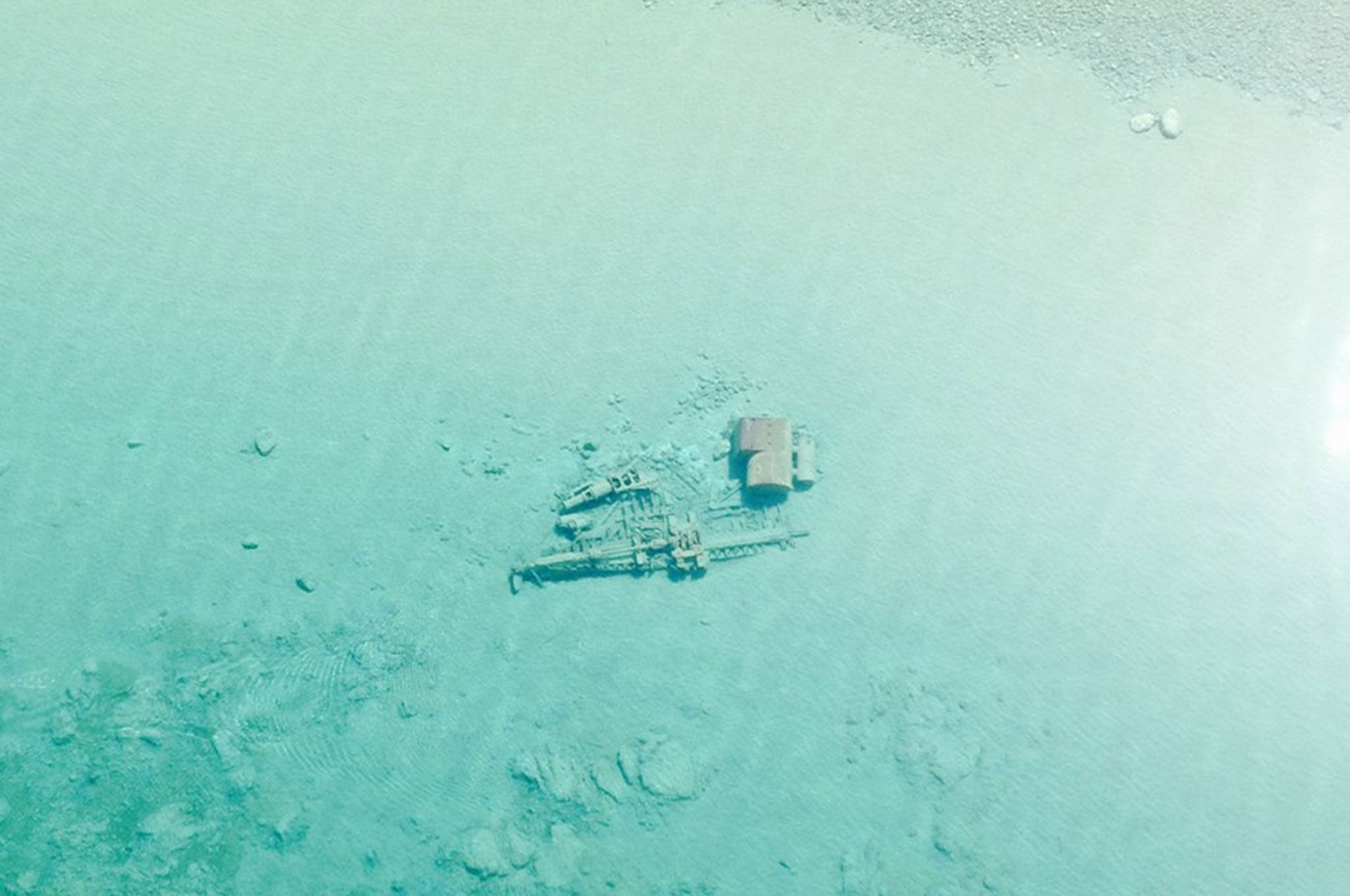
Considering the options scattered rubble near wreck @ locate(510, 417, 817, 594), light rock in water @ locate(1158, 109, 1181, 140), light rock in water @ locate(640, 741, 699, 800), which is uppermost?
light rock in water @ locate(1158, 109, 1181, 140)

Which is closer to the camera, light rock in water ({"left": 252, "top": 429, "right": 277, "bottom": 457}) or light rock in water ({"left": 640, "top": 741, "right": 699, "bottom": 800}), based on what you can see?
light rock in water ({"left": 640, "top": 741, "right": 699, "bottom": 800})

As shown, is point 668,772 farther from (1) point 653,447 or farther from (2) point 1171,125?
(2) point 1171,125

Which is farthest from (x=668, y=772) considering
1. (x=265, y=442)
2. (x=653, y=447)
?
(x=265, y=442)

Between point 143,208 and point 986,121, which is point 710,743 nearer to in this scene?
point 986,121

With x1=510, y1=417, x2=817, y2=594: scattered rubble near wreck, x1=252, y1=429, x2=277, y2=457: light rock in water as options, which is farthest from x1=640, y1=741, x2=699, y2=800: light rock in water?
x1=252, y1=429, x2=277, y2=457: light rock in water

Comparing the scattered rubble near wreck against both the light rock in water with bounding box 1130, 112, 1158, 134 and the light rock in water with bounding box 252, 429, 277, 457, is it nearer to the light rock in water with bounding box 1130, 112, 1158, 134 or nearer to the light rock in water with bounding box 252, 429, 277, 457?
the light rock in water with bounding box 252, 429, 277, 457

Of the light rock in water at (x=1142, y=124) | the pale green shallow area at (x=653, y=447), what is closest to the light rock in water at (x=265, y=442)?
the pale green shallow area at (x=653, y=447)
